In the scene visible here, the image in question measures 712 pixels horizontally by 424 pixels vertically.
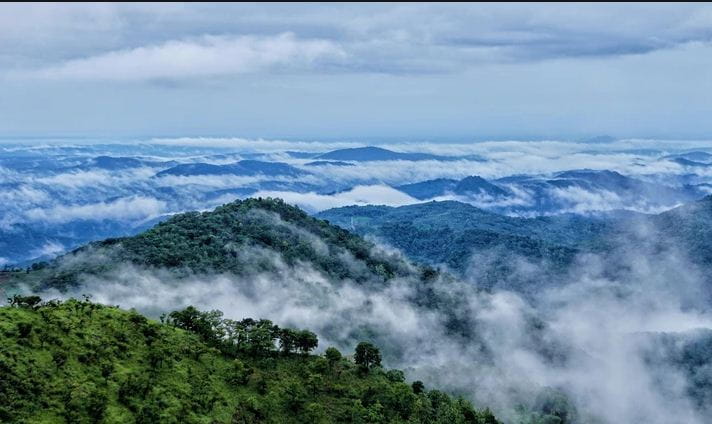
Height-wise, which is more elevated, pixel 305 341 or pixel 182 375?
pixel 182 375

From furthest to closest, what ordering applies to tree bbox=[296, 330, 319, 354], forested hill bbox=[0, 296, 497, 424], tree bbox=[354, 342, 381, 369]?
tree bbox=[354, 342, 381, 369] < tree bbox=[296, 330, 319, 354] < forested hill bbox=[0, 296, 497, 424]

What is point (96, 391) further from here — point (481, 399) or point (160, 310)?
point (481, 399)

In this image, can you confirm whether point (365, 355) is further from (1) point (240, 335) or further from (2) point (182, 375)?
(2) point (182, 375)

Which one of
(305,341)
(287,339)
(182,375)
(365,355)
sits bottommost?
(365,355)

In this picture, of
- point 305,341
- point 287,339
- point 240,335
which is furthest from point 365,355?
point 240,335

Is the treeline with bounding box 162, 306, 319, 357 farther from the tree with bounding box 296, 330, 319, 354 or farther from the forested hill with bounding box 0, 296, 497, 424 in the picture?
the forested hill with bounding box 0, 296, 497, 424

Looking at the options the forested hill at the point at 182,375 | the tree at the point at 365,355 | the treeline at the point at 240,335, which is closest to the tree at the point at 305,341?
the treeline at the point at 240,335

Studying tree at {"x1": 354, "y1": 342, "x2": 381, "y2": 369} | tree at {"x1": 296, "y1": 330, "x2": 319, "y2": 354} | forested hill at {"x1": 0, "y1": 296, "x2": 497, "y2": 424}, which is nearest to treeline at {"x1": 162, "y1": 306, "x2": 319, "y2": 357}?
tree at {"x1": 296, "y1": 330, "x2": 319, "y2": 354}

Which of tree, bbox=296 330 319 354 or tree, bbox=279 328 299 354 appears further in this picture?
tree, bbox=296 330 319 354

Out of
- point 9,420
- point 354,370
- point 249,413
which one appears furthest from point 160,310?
point 9,420
